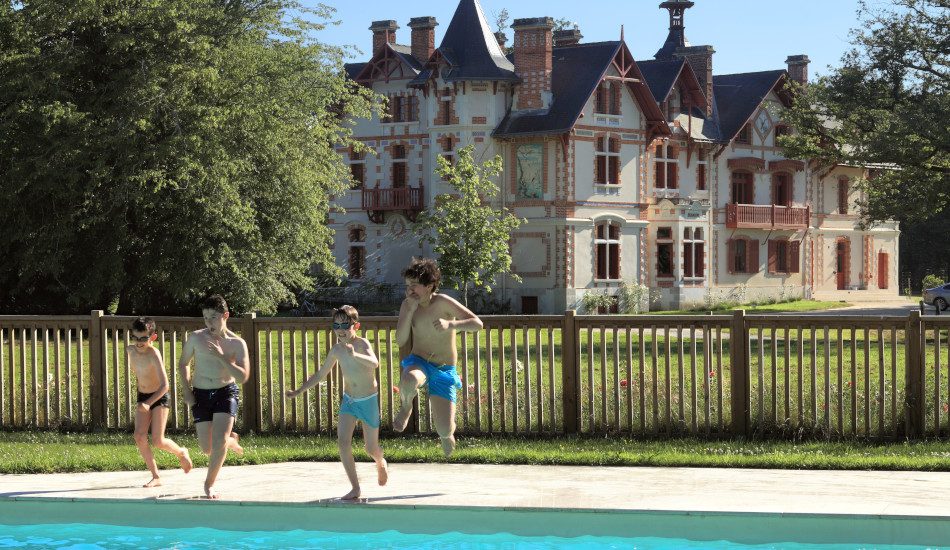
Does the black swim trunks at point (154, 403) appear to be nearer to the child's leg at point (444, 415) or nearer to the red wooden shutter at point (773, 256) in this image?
the child's leg at point (444, 415)

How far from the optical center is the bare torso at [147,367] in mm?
10016

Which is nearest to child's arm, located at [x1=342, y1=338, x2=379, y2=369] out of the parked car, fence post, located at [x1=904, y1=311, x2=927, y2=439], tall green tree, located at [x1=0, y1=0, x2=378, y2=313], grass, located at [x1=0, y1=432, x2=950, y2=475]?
grass, located at [x1=0, y1=432, x2=950, y2=475]

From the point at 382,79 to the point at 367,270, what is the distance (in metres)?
7.70

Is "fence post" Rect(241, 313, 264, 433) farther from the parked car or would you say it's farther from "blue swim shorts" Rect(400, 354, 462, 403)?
the parked car

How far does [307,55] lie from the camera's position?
1357 inches

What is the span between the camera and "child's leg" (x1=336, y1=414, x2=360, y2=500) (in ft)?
29.0

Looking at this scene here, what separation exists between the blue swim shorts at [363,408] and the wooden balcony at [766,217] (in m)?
45.5

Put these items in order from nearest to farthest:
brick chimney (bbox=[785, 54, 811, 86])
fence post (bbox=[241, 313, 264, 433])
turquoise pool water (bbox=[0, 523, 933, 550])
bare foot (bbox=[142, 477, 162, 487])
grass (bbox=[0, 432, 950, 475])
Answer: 1. turquoise pool water (bbox=[0, 523, 933, 550])
2. bare foot (bbox=[142, 477, 162, 487])
3. grass (bbox=[0, 432, 950, 475])
4. fence post (bbox=[241, 313, 264, 433])
5. brick chimney (bbox=[785, 54, 811, 86])

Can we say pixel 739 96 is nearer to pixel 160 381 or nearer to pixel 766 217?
pixel 766 217

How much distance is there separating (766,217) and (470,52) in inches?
602

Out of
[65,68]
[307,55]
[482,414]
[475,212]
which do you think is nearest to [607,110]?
[475,212]

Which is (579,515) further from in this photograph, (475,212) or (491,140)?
(491,140)

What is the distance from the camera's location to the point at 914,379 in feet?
38.1

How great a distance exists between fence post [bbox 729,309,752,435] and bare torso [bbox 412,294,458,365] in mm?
3690
